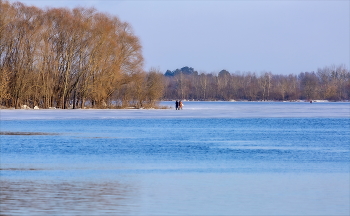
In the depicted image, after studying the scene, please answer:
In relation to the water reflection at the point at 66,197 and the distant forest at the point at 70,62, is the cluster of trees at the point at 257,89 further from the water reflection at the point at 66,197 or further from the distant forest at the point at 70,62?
the water reflection at the point at 66,197

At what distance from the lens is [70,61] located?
196ft

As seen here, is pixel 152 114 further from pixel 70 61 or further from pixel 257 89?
pixel 257 89

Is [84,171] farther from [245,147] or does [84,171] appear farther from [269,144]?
[269,144]

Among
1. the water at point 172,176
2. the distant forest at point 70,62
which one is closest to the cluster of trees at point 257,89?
the distant forest at point 70,62

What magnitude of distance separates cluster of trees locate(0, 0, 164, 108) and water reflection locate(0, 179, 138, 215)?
141 feet

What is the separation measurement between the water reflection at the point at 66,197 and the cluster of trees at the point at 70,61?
141ft

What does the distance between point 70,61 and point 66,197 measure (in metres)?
49.9

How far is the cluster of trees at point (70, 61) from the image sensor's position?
55594mm

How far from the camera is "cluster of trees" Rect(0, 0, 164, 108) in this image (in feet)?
182

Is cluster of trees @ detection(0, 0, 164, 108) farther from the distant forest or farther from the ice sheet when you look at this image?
the ice sheet

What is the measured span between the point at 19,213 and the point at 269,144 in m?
15.1

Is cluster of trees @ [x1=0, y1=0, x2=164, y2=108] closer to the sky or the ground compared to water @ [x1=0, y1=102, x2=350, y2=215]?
closer to the sky

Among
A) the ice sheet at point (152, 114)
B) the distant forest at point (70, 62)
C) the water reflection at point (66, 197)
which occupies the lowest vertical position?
the water reflection at point (66, 197)

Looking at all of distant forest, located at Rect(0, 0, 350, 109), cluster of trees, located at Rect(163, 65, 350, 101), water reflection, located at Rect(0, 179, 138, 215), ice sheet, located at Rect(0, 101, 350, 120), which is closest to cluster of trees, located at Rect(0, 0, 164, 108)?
distant forest, located at Rect(0, 0, 350, 109)
